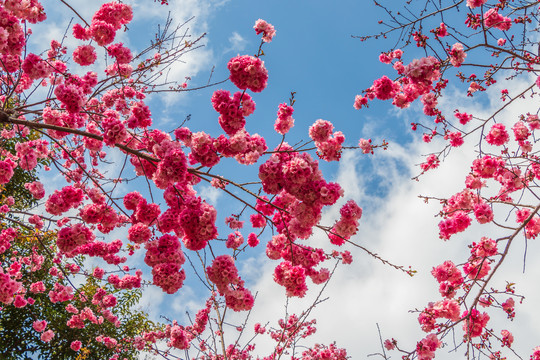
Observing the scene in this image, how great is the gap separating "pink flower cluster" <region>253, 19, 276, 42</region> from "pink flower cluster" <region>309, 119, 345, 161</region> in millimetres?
899

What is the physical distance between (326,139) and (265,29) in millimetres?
1160

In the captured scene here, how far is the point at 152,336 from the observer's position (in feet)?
24.8

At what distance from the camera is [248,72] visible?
2.89 m

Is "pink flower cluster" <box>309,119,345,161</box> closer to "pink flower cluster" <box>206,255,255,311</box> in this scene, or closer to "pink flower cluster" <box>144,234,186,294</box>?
"pink flower cluster" <box>206,255,255,311</box>

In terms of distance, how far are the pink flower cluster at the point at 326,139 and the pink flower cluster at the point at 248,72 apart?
0.74 m

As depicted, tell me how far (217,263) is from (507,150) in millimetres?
3890

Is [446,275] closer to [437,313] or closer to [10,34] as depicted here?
[437,313]

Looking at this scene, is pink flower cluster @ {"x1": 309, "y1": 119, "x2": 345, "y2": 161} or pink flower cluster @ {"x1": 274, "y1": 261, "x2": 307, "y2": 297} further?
pink flower cluster @ {"x1": 309, "y1": 119, "x2": 345, "y2": 161}

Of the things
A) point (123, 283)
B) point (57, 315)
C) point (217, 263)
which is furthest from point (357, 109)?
point (57, 315)

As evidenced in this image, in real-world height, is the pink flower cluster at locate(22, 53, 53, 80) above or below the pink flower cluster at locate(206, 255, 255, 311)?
above

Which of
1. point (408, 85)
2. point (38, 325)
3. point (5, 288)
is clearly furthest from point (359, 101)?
point (38, 325)

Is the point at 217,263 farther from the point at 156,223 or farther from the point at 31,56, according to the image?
the point at 31,56

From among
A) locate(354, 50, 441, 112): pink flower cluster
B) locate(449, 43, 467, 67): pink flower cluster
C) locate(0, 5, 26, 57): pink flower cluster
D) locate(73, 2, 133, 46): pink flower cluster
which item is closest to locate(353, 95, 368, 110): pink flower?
locate(354, 50, 441, 112): pink flower cluster

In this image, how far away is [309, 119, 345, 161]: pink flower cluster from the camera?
343cm
